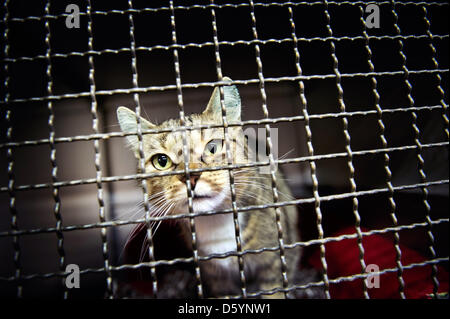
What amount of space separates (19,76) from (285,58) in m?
1.82

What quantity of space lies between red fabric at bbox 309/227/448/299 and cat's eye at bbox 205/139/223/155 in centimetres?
66

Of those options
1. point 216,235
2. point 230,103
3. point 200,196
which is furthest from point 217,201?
point 230,103

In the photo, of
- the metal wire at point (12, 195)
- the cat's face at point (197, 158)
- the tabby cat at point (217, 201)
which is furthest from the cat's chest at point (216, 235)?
the metal wire at point (12, 195)

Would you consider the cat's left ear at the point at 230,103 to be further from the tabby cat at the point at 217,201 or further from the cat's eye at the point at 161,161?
the cat's eye at the point at 161,161

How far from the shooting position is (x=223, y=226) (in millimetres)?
1170

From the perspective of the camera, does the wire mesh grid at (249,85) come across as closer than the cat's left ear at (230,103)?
Yes

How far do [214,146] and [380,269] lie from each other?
3.19 feet

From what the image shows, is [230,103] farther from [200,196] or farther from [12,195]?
[12,195]

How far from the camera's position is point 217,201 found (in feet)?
3.41

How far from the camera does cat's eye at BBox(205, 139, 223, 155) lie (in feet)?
3.97

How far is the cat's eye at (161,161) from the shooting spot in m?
1.23
